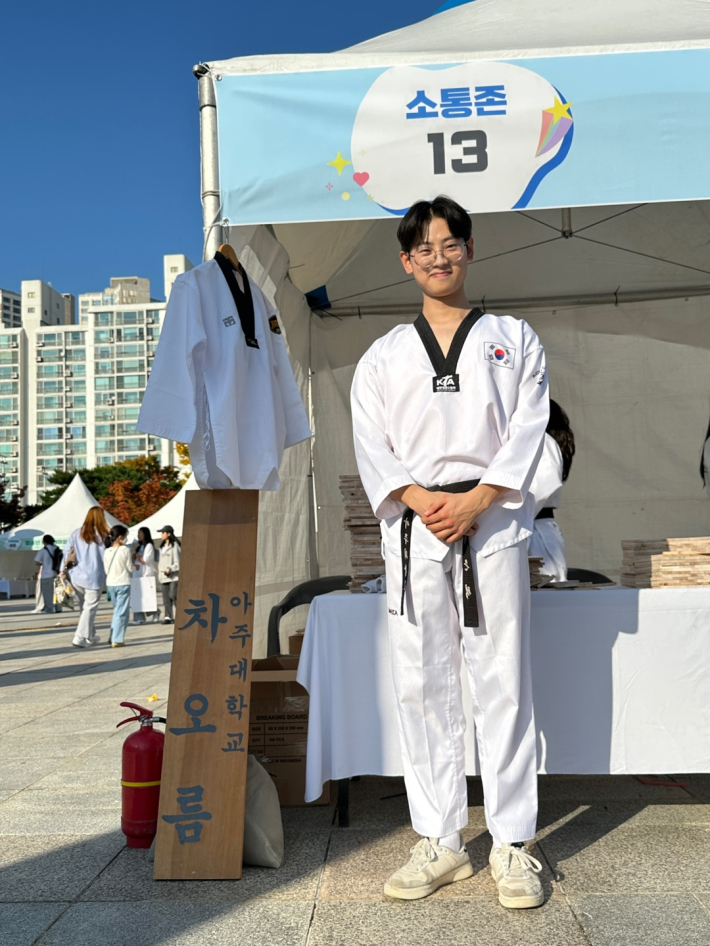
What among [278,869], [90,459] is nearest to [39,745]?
[278,869]

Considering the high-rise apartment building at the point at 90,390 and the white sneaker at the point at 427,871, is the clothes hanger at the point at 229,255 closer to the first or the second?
the white sneaker at the point at 427,871

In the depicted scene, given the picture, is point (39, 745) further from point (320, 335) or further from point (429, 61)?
point (429, 61)

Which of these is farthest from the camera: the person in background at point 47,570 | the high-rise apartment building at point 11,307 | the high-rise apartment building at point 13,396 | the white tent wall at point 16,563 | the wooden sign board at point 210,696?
the high-rise apartment building at point 11,307

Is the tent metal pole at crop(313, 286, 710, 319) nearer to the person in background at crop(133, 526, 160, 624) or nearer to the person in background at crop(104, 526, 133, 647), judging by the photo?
the person in background at crop(104, 526, 133, 647)

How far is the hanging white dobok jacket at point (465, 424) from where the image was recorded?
2516 mm

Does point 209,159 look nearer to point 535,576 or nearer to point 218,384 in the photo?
point 218,384

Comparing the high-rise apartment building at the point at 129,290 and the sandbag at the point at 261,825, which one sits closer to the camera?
the sandbag at the point at 261,825

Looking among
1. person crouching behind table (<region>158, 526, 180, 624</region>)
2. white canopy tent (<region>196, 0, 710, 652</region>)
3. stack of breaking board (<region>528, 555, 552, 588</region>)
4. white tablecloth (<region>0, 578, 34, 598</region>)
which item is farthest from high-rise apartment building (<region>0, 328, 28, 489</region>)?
stack of breaking board (<region>528, 555, 552, 588</region>)

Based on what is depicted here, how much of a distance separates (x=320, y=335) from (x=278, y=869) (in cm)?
444

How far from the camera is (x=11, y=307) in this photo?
167 m

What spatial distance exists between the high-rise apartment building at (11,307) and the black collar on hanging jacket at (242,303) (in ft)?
563

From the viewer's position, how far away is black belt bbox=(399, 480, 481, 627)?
2.49 meters

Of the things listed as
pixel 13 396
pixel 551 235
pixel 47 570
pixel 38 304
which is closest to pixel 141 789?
pixel 551 235

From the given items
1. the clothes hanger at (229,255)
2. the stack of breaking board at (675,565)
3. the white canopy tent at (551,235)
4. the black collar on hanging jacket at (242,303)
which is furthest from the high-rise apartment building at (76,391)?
the stack of breaking board at (675,565)
